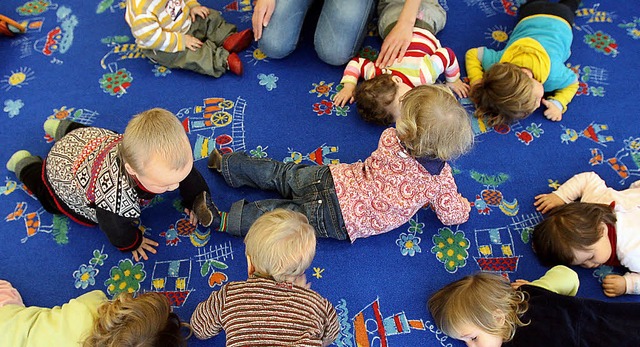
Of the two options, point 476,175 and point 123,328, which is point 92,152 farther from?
point 476,175

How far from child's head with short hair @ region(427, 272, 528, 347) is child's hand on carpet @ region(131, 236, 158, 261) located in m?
0.77

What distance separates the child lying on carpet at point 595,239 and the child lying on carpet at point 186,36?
1.07m

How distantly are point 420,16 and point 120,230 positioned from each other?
1185mm

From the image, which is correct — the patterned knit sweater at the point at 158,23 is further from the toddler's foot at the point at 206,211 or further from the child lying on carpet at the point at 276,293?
the child lying on carpet at the point at 276,293

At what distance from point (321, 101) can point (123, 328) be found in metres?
0.94

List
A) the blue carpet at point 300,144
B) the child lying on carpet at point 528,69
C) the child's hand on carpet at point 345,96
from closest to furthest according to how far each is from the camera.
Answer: the blue carpet at point 300,144 < the child lying on carpet at point 528,69 < the child's hand on carpet at point 345,96

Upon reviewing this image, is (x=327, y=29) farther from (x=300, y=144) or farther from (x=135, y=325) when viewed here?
(x=135, y=325)

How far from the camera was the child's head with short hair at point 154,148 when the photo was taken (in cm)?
107

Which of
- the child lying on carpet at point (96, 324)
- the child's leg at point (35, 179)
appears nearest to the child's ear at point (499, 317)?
the child lying on carpet at point (96, 324)

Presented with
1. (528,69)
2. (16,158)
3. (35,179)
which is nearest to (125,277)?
(35,179)

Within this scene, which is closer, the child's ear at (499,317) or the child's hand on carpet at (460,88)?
the child's ear at (499,317)

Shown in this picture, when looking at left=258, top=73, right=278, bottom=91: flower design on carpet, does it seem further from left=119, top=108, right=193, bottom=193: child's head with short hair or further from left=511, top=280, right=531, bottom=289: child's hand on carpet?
left=511, top=280, right=531, bottom=289: child's hand on carpet

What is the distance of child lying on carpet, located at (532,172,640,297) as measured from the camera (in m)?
1.25

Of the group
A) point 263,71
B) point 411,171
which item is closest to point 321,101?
point 263,71
